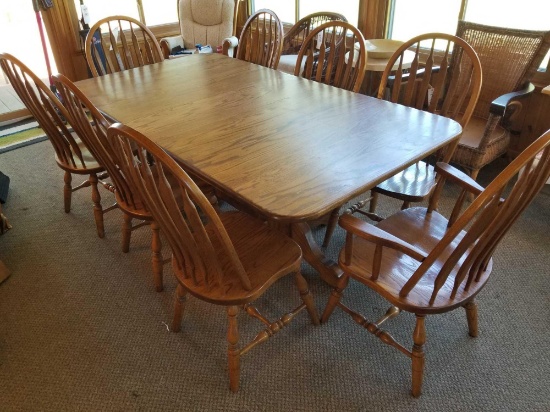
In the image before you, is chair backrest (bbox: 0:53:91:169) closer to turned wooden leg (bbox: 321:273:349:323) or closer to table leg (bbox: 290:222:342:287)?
table leg (bbox: 290:222:342:287)

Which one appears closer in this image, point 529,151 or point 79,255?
point 529,151

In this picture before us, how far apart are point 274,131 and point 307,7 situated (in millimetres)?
2604

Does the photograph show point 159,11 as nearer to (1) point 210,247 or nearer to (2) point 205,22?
(2) point 205,22

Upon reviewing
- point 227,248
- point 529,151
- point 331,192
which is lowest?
point 227,248

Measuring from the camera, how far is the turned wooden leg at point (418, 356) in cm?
129

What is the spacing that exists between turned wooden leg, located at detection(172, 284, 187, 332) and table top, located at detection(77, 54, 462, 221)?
1.55 feet

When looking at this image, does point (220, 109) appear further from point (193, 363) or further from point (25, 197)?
point (25, 197)

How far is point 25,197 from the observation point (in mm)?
2494

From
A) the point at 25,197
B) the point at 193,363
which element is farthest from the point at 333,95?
the point at 25,197

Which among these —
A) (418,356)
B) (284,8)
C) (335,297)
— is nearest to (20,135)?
(284,8)

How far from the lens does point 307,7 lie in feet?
11.9

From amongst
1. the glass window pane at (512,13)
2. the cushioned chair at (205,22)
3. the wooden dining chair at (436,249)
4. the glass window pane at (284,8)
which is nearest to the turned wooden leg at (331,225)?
the wooden dining chair at (436,249)

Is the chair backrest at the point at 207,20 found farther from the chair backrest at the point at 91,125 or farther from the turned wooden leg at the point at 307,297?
the turned wooden leg at the point at 307,297

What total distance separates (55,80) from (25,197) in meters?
1.35
